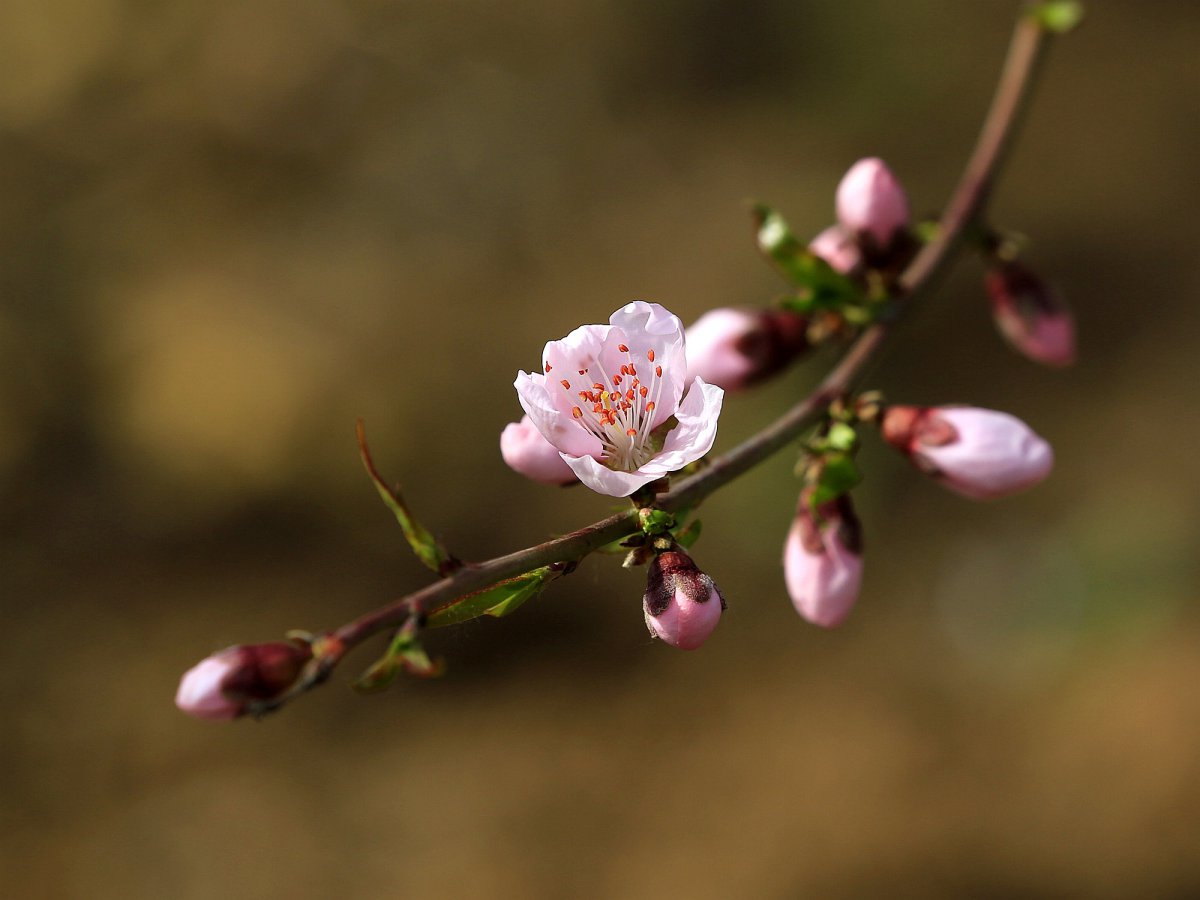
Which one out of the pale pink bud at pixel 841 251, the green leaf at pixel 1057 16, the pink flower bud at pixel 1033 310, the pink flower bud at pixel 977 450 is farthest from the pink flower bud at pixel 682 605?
the green leaf at pixel 1057 16

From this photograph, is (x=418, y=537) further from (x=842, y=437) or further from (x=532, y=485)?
(x=532, y=485)

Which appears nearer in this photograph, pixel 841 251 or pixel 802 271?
pixel 802 271

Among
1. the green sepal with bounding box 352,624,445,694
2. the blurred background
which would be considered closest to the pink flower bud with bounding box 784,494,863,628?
the green sepal with bounding box 352,624,445,694

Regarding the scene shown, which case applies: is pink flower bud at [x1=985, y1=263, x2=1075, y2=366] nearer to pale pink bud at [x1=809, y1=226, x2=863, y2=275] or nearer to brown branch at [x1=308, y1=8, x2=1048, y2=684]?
brown branch at [x1=308, y1=8, x2=1048, y2=684]

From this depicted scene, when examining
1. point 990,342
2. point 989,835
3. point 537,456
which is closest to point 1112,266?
point 990,342

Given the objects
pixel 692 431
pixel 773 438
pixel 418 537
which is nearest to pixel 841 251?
pixel 773 438

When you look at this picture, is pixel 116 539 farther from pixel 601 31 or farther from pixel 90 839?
pixel 601 31
